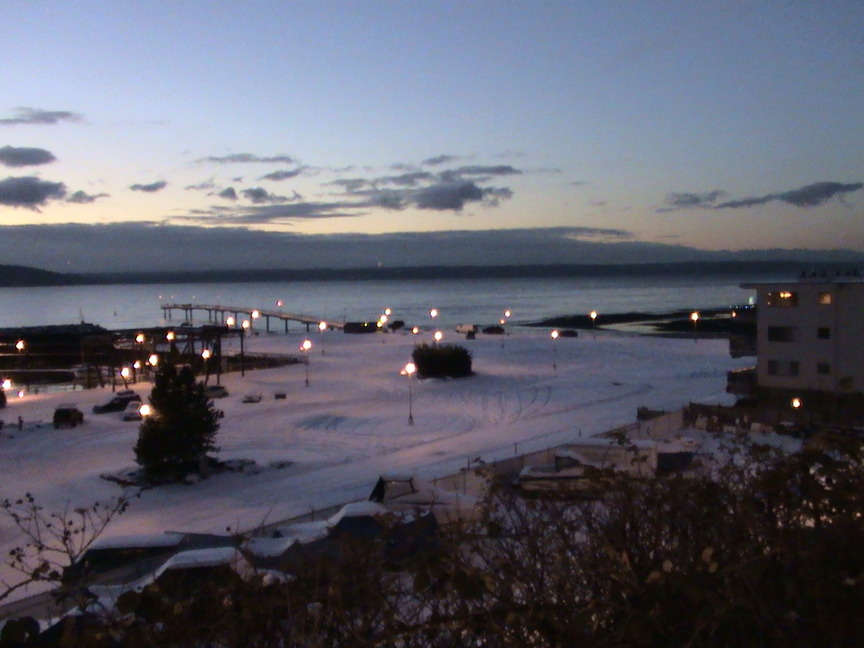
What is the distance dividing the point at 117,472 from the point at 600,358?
87.5ft

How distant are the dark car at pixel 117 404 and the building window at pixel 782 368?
66.9 ft

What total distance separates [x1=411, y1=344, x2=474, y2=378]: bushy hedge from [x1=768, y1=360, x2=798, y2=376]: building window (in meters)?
13.7

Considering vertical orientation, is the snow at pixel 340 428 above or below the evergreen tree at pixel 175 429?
below

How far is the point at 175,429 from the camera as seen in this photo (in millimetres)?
18359

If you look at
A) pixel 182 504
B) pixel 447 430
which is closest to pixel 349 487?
pixel 182 504

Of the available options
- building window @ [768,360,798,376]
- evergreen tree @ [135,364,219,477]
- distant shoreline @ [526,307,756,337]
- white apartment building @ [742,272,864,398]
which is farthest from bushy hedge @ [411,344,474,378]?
distant shoreline @ [526,307,756,337]

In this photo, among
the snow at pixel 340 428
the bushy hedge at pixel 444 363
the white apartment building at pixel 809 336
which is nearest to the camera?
the snow at pixel 340 428

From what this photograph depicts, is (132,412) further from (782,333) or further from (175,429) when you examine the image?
(782,333)


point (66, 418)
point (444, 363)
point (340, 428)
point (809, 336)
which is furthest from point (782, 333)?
point (66, 418)

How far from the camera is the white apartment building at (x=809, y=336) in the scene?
2144 cm

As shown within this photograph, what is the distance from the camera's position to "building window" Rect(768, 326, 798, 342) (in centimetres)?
2253

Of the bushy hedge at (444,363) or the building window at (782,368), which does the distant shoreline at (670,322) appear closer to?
the bushy hedge at (444,363)

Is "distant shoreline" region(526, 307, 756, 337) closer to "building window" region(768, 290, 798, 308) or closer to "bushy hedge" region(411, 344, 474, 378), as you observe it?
"bushy hedge" region(411, 344, 474, 378)

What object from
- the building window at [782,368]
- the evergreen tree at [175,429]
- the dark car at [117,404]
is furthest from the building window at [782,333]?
the dark car at [117,404]
